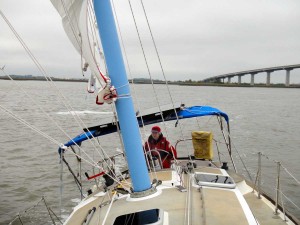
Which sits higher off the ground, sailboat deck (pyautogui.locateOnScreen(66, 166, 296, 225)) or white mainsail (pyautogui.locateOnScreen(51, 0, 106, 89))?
white mainsail (pyautogui.locateOnScreen(51, 0, 106, 89))

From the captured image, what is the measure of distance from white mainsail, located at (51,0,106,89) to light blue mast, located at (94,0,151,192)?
5.9 inches

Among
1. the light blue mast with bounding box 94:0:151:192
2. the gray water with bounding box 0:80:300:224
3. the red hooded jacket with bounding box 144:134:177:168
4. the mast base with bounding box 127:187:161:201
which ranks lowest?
the gray water with bounding box 0:80:300:224

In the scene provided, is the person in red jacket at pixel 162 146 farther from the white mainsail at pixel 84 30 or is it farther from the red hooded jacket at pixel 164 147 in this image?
the white mainsail at pixel 84 30

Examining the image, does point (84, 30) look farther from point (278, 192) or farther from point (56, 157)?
point (56, 157)

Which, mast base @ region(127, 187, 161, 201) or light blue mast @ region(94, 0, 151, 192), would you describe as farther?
mast base @ region(127, 187, 161, 201)

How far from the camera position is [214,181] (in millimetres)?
5840

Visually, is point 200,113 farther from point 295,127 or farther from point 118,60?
point 295,127

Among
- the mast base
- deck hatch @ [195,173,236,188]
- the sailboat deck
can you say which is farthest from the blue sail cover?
the mast base

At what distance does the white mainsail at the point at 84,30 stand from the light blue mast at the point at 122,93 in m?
0.15

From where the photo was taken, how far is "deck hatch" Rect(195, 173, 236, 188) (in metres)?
5.65

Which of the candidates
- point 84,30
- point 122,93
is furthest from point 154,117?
point 84,30

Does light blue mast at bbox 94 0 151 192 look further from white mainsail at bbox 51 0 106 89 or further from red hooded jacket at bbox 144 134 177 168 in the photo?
red hooded jacket at bbox 144 134 177 168

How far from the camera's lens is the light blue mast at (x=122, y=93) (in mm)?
4457

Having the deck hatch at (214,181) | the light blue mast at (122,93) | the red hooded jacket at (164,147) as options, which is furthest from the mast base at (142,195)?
A: the red hooded jacket at (164,147)
